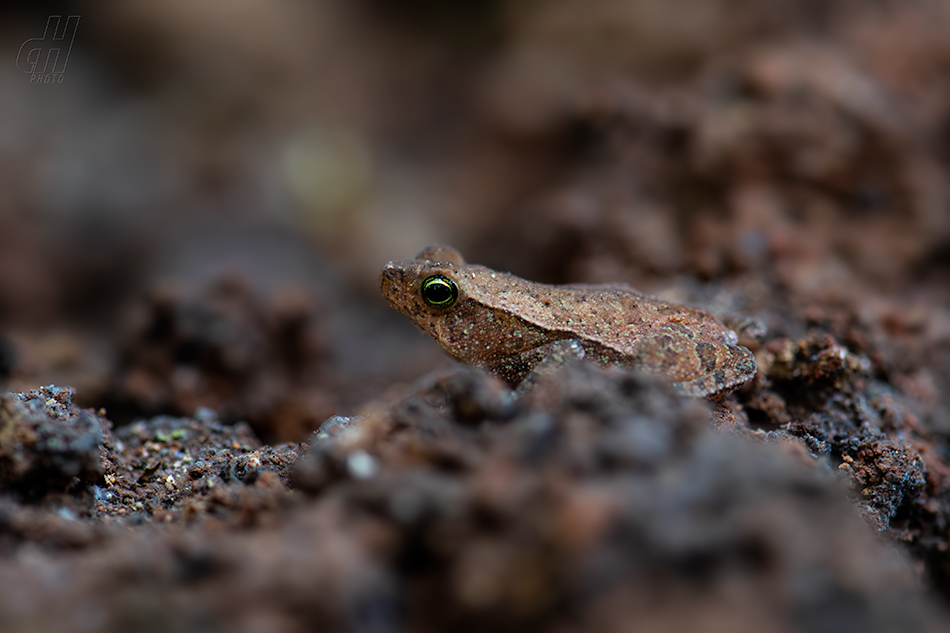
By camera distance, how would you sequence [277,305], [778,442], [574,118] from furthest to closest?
[574,118] → [277,305] → [778,442]

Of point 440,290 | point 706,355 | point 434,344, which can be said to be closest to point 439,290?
point 440,290

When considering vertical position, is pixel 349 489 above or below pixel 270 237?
below

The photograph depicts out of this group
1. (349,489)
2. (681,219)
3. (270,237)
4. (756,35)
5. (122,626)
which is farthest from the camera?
(270,237)

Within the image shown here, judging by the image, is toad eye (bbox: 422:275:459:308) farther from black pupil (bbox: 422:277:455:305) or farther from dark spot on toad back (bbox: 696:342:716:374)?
dark spot on toad back (bbox: 696:342:716:374)

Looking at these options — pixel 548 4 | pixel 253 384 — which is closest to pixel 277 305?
pixel 253 384

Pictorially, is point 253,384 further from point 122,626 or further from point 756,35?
point 756,35

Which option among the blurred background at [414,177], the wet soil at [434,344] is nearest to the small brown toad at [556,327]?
the wet soil at [434,344]

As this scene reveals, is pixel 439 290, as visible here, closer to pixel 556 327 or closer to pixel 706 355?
pixel 556 327
